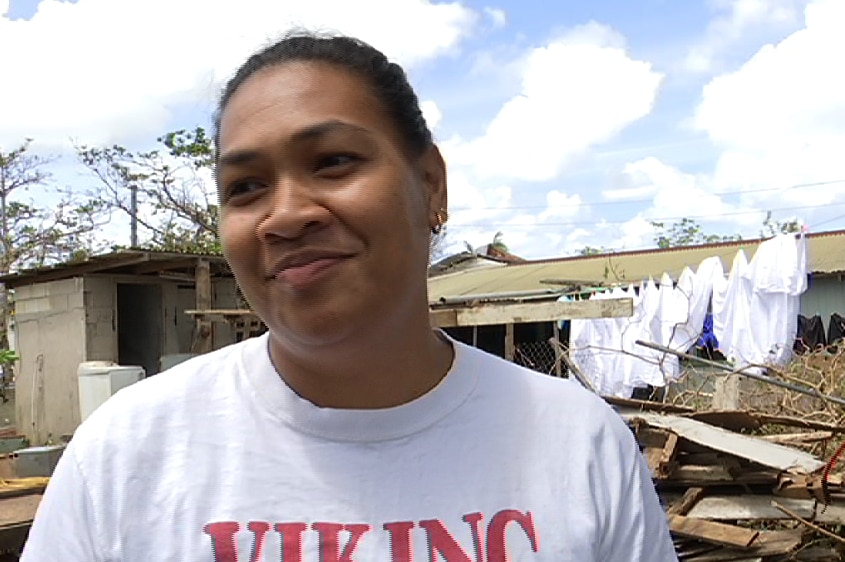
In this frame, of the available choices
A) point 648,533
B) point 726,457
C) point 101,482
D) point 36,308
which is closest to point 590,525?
point 648,533

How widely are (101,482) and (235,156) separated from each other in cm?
51

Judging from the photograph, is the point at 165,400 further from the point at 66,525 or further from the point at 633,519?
the point at 633,519

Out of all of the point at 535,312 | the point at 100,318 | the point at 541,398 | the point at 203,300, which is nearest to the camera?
the point at 541,398

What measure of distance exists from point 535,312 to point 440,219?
526 centimetres

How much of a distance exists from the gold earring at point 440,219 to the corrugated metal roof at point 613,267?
1267cm

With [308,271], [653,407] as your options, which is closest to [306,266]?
[308,271]

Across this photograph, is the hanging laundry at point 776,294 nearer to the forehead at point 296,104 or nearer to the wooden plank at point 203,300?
the wooden plank at point 203,300

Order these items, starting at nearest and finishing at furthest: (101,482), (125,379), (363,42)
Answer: (101,482)
(363,42)
(125,379)

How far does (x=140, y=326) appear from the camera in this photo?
12.9 metres

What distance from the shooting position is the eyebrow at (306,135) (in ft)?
3.62

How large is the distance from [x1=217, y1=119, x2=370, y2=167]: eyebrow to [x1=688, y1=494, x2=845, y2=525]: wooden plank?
3.99 m

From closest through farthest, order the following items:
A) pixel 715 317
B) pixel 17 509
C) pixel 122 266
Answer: pixel 17 509 → pixel 715 317 → pixel 122 266

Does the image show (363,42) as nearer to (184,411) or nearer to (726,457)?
(184,411)

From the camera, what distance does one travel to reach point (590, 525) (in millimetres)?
1149
